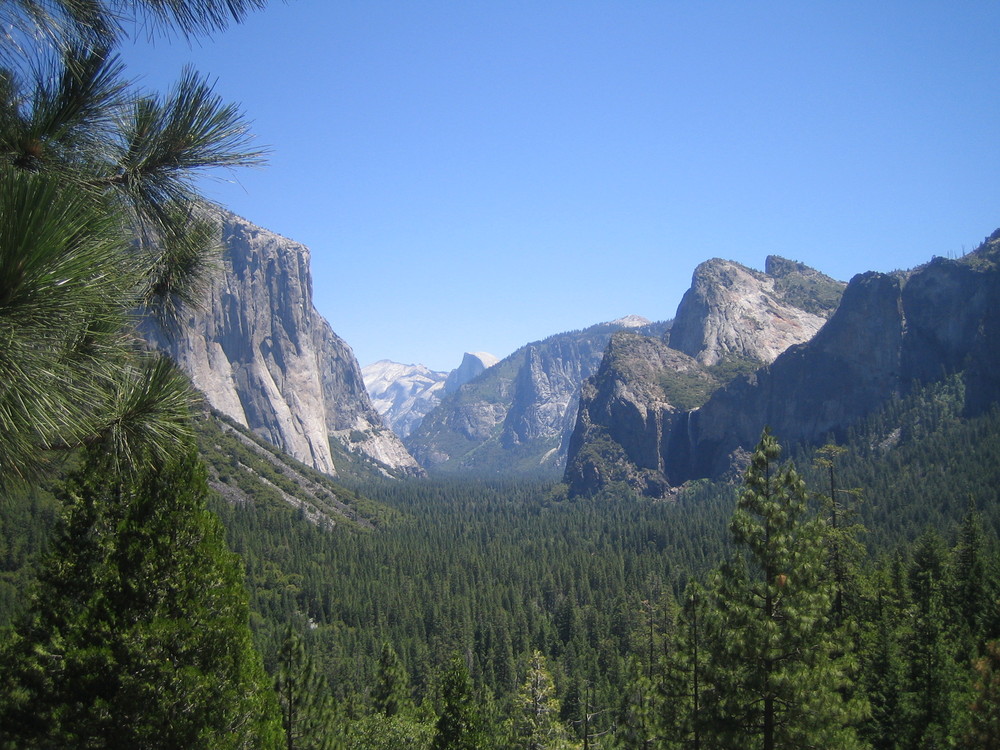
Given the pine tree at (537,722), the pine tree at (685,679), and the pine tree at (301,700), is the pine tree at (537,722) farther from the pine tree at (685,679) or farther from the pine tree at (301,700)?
the pine tree at (301,700)

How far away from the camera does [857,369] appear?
148 metres

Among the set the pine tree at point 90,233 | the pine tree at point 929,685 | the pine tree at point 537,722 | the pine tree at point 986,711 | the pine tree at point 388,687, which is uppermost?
the pine tree at point 90,233

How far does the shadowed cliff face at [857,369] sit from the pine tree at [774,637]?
128m

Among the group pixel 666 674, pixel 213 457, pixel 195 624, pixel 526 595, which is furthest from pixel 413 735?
pixel 213 457

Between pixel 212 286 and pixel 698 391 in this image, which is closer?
pixel 212 286

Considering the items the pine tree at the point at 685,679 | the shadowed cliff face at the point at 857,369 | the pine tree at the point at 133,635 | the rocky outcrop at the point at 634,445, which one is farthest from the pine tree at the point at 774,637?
the rocky outcrop at the point at 634,445

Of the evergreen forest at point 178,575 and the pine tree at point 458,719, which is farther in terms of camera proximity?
the pine tree at point 458,719

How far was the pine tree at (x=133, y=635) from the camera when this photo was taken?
8.03 meters

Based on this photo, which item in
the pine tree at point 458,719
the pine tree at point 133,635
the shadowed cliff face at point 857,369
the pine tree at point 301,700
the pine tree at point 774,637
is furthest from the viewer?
the shadowed cliff face at point 857,369

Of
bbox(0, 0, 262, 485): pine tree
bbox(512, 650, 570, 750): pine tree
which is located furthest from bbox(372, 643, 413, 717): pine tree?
bbox(0, 0, 262, 485): pine tree

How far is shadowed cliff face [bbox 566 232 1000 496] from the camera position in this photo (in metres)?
129

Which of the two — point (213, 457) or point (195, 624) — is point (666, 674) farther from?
point (213, 457)

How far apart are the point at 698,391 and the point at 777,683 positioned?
18983 centimetres

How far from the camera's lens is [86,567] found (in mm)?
8508
